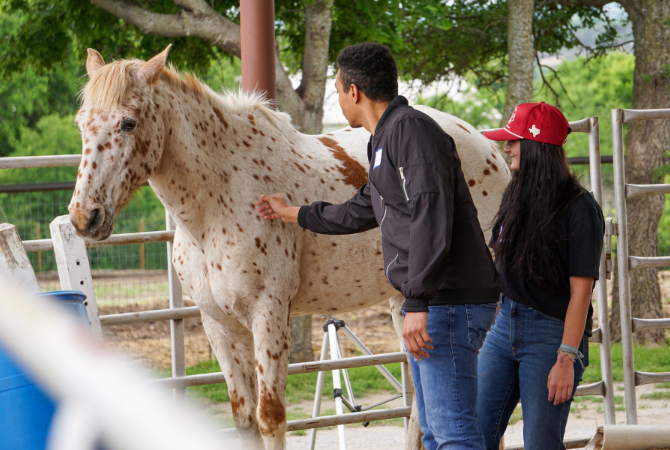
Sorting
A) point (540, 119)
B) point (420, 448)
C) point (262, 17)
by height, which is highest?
point (262, 17)

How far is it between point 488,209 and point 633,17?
18.6 feet

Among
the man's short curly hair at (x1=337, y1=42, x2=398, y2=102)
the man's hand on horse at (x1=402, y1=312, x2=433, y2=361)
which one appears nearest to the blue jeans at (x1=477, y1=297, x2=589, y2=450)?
the man's hand on horse at (x1=402, y1=312, x2=433, y2=361)

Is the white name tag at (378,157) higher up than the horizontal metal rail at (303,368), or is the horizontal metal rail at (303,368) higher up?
the white name tag at (378,157)

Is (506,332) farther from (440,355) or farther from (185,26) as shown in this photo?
(185,26)

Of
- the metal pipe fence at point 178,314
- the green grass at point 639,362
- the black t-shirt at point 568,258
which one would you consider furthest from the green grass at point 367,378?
the black t-shirt at point 568,258

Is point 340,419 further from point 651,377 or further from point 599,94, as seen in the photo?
point 599,94

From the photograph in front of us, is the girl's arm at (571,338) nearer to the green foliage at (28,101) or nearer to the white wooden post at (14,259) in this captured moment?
the white wooden post at (14,259)

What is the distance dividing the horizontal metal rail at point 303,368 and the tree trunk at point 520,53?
13.2 ft

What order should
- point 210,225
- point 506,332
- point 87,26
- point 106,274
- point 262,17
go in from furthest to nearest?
point 106,274, point 87,26, point 262,17, point 210,225, point 506,332

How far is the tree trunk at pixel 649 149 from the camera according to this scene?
7.24 meters

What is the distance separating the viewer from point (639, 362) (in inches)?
260

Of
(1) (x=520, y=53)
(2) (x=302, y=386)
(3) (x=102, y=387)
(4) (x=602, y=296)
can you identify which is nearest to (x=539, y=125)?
(4) (x=602, y=296)

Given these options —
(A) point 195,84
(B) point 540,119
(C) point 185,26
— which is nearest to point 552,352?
(B) point 540,119

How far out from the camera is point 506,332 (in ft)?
7.82
